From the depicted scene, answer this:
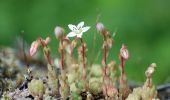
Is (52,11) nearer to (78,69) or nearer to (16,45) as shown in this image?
(16,45)

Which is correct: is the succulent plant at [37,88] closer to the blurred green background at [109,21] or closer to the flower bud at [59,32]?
the flower bud at [59,32]

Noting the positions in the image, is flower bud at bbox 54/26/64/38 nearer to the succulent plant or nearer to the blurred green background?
the succulent plant

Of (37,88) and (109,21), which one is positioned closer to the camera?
(37,88)

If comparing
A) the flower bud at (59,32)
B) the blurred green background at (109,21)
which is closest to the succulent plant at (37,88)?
the flower bud at (59,32)

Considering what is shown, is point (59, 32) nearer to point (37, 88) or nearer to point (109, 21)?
point (37, 88)

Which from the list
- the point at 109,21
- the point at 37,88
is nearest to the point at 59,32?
the point at 37,88

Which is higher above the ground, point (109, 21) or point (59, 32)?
point (109, 21)

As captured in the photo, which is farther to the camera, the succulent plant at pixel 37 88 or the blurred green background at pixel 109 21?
the blurred green background at pixel 109 21

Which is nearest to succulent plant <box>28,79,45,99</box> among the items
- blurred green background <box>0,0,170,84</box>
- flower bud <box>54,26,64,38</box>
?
flower bud <box>54,26,64,38</box>
